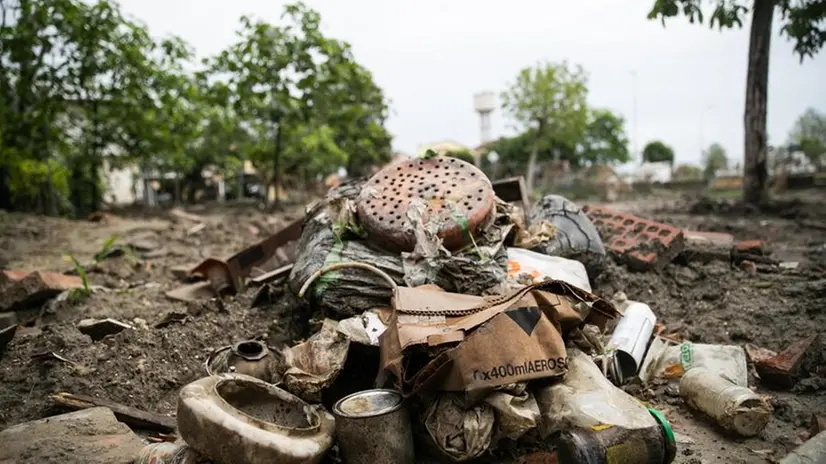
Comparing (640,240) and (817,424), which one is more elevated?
(640,240)

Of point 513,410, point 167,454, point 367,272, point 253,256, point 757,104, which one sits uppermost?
point 757,104

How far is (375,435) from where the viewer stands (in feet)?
6.77

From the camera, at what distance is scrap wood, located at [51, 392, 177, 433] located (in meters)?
2.58

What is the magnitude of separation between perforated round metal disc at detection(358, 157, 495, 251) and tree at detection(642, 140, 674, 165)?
5016cm

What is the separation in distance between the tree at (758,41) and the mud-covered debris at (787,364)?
7922 millimetres

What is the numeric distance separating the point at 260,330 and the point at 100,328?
40.1 inches

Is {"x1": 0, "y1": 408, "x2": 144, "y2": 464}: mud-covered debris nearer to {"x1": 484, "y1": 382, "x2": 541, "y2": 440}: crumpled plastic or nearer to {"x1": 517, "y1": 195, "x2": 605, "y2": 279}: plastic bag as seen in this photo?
{"x1": 484, "y1": 382, "x2": 541, "y2": 440}: crumpled plastic

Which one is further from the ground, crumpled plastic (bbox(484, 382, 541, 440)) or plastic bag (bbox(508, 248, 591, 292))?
plastic bag (bbox(508, 248, 591, 292))

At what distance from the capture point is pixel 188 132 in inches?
550

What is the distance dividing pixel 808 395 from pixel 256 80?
10.9 meters

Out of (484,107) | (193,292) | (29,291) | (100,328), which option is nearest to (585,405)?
(100,328)

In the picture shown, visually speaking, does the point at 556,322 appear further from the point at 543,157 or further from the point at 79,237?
the point at 543,157

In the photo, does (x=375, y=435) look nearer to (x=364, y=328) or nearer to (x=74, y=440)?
(x=364, y=328)

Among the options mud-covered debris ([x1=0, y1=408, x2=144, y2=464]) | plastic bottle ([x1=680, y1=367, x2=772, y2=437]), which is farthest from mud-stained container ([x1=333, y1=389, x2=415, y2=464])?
plastic bottle ([x1=680, y1=367, x2=772, y2=437])
